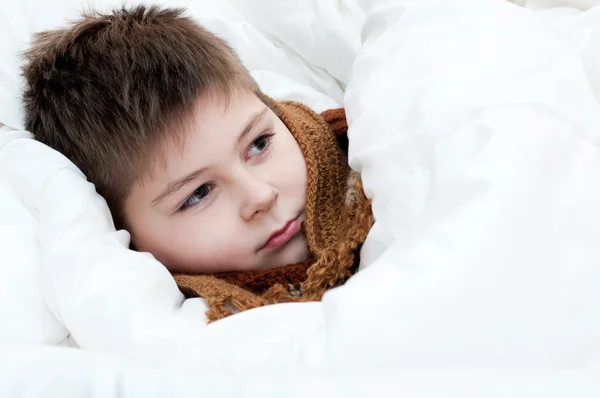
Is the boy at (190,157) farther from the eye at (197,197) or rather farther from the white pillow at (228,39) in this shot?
the white pillow at (228,39)

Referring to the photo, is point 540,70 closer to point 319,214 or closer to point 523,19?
point 523,19

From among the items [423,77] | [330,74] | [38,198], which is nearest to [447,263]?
[423,77]

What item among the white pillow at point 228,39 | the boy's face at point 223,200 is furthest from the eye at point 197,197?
the white pillow at point 228,39

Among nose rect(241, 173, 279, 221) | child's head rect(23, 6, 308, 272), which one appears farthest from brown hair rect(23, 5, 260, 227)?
nose rect(241, 173, 279, 221)

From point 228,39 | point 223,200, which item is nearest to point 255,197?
point 223,200

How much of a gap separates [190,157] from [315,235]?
0.18 m

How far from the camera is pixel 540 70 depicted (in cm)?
67

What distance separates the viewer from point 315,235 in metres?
0.80

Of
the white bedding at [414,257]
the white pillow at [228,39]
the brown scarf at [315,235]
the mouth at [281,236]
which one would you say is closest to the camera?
the white bedding at [414,257]

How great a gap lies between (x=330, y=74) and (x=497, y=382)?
2.71 feet

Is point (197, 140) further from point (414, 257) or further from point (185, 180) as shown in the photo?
point (414, 257)

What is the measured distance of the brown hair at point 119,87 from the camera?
790 millimetres

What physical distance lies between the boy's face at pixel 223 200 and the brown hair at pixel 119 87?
0.03 meters

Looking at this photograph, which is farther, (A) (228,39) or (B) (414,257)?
(A) (228,39)
